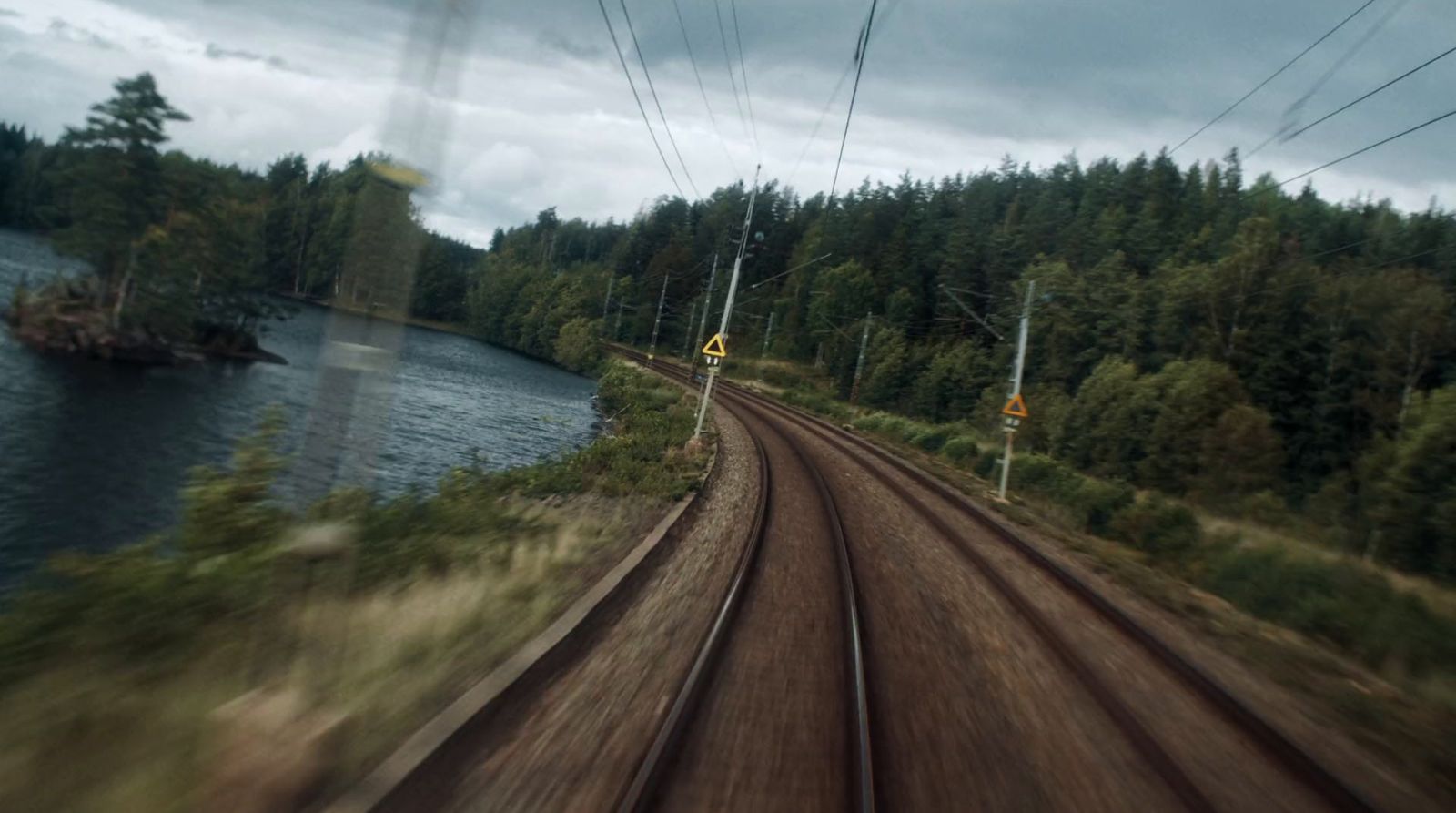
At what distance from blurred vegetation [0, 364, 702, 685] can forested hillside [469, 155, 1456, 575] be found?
16372 mm

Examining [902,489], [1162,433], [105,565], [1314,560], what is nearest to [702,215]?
[1162,433]

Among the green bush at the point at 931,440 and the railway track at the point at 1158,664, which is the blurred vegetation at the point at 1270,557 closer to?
the green bush at the point at 931,440

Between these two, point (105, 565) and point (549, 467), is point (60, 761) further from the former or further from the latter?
point (549, 467)

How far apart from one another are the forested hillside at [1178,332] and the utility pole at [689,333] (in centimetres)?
166

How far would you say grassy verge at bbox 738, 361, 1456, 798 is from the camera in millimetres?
7621

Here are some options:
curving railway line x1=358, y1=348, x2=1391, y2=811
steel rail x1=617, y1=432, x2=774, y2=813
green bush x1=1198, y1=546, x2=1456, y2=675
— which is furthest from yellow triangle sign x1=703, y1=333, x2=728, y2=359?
green bush x1=1198, y1=546, x2=1456, y2=675

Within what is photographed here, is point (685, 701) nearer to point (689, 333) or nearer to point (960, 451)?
point (960, 451)

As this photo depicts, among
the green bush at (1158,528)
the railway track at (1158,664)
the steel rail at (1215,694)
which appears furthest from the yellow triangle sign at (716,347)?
the green bush at (1158,528)

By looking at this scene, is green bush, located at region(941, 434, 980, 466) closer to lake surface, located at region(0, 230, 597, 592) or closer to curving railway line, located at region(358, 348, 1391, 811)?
lake surface, located at region(0, 230, 597, 592)

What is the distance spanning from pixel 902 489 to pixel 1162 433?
91.9 feet

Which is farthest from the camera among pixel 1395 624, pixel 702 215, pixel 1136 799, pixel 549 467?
pixel 702 215

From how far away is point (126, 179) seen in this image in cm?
1099

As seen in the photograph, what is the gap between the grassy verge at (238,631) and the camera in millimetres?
3857

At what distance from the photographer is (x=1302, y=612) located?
38.3 ft
